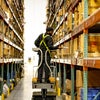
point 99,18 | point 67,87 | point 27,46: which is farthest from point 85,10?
point 27,46

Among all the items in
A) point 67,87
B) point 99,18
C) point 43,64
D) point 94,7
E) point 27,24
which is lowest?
point 67,87

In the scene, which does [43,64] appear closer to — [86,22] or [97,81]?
[97,81]

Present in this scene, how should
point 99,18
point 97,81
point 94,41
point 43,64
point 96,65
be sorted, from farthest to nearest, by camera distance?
point 43,64
point 97,81
point 94,41
point 96,65
point 99,18

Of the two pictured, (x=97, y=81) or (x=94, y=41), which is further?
(x=97, y=81)

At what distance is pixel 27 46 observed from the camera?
23875 millimetres

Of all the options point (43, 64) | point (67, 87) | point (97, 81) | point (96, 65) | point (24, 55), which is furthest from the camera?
point (24, 55)

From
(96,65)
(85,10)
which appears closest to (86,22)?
(85,10)

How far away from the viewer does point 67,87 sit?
28.2ft

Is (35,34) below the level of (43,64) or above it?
above

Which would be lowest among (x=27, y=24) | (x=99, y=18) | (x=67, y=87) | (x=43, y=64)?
(x=67, y=87)

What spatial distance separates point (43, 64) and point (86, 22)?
3.36 metres

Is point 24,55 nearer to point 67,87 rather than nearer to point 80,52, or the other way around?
point 67,87

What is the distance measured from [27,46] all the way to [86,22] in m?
19.2

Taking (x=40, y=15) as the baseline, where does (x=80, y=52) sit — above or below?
below
